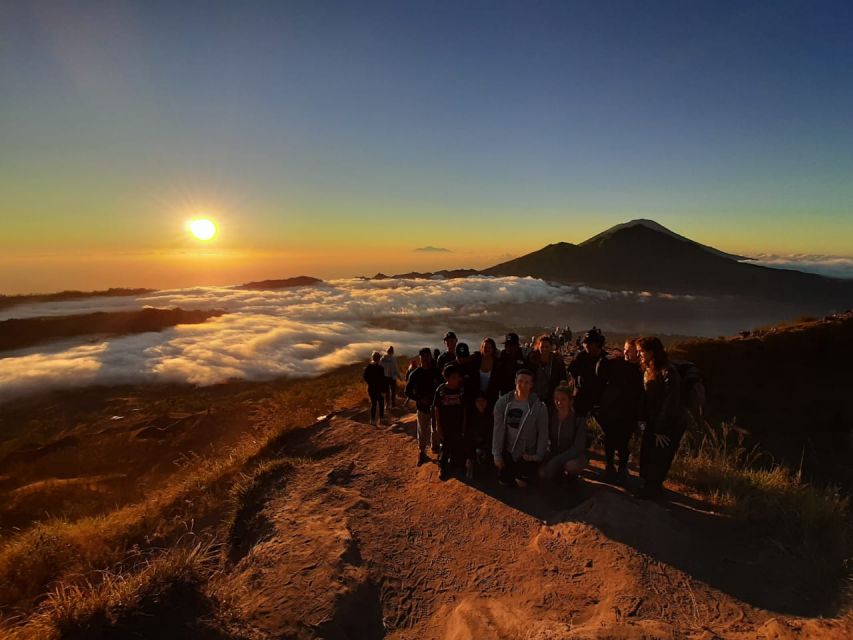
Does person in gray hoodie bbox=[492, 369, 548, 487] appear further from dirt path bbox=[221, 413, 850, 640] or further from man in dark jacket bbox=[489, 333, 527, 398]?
man in dark jacket bbox=[489, 333, 527, 398]

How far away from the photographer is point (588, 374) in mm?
→ 6504

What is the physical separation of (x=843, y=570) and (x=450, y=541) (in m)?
4.06

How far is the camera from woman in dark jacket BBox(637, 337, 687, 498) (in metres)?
5.28

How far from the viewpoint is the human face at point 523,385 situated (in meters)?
5.56

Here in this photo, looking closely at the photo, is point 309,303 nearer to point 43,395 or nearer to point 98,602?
point 43,395

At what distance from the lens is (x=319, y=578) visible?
4797 millimetres

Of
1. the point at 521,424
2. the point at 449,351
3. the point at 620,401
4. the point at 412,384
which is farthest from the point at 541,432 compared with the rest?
the point at 449,351

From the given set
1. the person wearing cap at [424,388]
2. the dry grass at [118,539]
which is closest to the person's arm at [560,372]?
the person wearing cap at [424,388]

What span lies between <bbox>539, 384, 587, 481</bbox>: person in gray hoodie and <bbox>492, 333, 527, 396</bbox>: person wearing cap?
0.90 m

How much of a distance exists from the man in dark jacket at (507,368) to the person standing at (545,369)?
0.23 meters

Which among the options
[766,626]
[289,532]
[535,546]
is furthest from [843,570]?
[289,532]

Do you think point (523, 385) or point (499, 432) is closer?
point (523, 385)

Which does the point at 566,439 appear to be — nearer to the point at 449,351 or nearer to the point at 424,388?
the point at 424,388

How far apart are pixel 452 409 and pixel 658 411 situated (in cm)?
269
